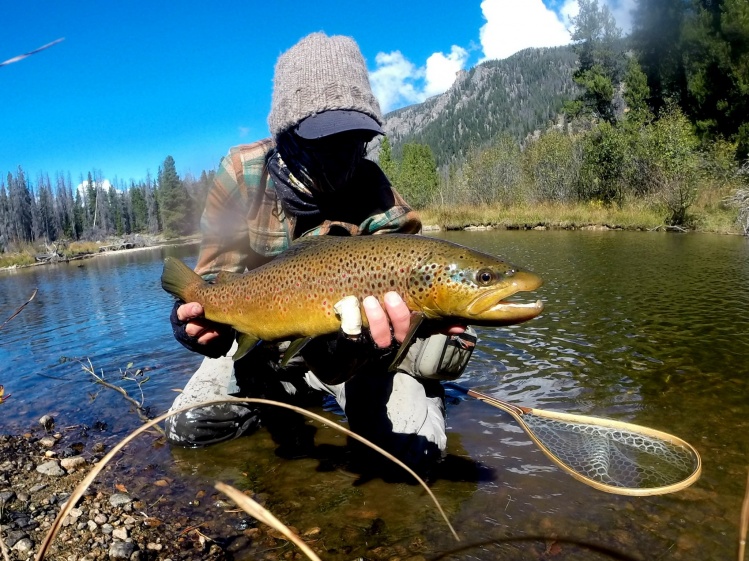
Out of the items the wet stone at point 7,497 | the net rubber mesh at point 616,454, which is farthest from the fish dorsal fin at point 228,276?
the net rubber mesh at point 616,454

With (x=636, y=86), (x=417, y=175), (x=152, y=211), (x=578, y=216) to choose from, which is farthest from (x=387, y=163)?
(x=152, y=211)

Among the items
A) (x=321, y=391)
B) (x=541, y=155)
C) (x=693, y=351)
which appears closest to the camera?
(x=321, y=391)

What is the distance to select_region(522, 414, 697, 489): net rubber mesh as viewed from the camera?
337cm

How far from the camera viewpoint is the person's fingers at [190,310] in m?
3.29

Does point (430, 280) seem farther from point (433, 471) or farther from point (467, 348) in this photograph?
point (433, 471)

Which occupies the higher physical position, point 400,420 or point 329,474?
point 400,420

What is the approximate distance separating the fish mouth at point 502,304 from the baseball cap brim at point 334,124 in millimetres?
1256

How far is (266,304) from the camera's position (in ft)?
10.00

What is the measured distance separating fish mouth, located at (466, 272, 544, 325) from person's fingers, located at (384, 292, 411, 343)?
334mm

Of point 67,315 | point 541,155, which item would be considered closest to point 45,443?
point 67,315

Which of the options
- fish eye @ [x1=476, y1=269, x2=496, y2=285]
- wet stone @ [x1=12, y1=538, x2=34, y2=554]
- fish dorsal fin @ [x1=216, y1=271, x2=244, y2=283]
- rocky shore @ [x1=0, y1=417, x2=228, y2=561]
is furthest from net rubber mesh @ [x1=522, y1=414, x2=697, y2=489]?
wet stone @ [x1=12, y1=538, x2=34, y2=554]

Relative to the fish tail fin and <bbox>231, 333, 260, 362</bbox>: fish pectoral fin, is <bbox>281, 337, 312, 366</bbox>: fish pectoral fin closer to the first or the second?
<bbox>231, 333, 260, 362</bbox>: fish pectoral fin

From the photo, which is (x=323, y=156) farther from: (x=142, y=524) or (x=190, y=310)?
(x=142, y=524)

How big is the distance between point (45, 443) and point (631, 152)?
33313 mm
